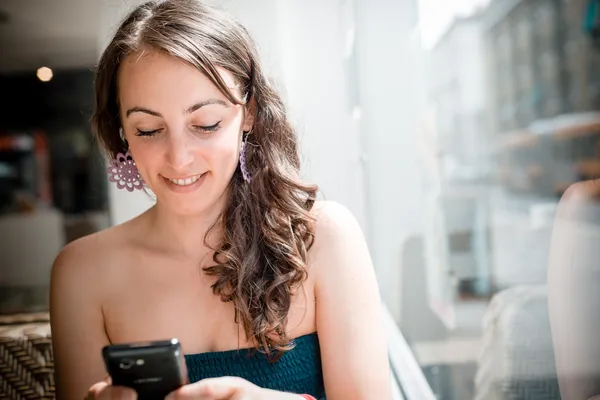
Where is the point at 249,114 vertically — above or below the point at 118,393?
above

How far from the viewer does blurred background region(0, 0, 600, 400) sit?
900 mm

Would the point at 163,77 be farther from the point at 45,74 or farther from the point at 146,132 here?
the point at 45,74

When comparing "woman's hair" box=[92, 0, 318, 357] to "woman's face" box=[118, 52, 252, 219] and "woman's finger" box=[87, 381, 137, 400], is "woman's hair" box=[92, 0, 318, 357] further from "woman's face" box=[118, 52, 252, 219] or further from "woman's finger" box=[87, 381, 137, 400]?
"woman's finger" box=[87, 381, 137, 400]

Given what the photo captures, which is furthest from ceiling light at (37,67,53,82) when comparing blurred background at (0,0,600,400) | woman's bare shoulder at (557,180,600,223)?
woman's bare shoulder at (557,180,600,223)

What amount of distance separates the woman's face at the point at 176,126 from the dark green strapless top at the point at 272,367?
0.27m

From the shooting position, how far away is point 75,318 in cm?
98

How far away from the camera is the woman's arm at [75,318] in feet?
3.15

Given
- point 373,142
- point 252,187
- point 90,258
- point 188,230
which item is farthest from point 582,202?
point 90,258

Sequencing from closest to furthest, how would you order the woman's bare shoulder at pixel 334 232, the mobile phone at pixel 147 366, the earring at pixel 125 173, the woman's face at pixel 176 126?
the mobile phone at pixel 147 366
the woman's face at pixel 176 126
the earring at pixel 125 173
the woman's bare shoulder at pixel 334 232

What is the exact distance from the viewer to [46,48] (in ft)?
3.20

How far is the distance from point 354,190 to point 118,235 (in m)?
0.43

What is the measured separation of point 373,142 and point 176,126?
1.28 feet

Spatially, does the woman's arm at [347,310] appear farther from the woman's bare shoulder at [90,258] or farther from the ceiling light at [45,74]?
the ceiling light at [45,74]

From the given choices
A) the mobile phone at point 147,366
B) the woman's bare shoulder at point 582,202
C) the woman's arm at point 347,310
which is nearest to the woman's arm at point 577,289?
the woman's bare shoulder at point 582,202
